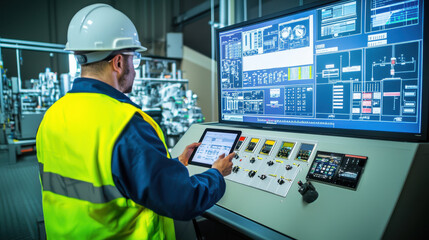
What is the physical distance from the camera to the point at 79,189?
0.83m

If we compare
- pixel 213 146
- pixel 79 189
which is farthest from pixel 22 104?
pixel 79 189

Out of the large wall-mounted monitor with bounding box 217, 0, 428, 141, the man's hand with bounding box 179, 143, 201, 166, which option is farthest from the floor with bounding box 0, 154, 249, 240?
the large wall-mounted monitor with bounding box 217, 0, 428, 141

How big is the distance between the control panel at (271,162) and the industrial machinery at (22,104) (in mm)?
4473

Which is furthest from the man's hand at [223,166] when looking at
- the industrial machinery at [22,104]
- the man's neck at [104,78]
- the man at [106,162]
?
the industrial machinery at [22,104]

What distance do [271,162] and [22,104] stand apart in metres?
5.90

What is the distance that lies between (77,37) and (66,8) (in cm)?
717

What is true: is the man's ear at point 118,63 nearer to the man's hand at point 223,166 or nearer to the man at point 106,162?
the man at point 106,162

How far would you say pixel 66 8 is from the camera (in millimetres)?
6777

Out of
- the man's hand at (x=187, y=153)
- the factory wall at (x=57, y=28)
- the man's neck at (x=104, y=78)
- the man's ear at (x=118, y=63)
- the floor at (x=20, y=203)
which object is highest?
the factory wall at (x=57, y=28)

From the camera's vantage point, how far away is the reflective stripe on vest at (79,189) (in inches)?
31.6

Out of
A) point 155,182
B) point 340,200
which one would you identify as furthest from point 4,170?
point 340,200

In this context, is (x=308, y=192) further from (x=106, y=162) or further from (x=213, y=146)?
(x=106, y=162)

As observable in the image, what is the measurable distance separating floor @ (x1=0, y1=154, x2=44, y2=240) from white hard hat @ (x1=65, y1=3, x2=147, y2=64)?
148 centimetres

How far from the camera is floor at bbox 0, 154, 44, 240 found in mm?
2301
